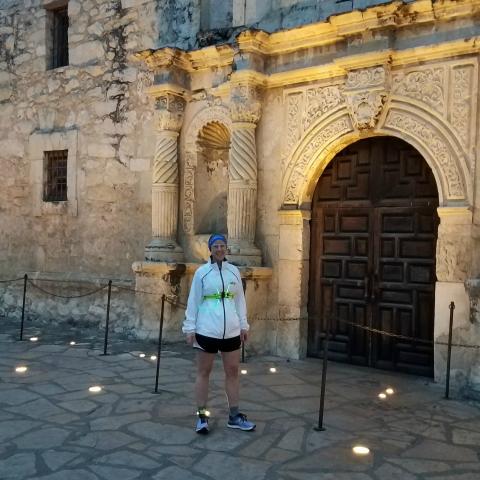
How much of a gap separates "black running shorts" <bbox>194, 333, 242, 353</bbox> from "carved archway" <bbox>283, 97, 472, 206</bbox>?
2836 millimetres

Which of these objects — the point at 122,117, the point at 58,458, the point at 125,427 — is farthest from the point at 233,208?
the point at 58,458

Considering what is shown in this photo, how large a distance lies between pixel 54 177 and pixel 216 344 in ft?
21.0

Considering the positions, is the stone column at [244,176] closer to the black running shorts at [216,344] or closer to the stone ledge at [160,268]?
the stone ledge at [160,268]

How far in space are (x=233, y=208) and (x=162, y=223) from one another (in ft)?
4.15

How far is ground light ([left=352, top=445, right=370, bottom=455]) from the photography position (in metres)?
3.85

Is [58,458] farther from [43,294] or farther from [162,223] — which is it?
[43,294]

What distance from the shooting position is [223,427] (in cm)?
430

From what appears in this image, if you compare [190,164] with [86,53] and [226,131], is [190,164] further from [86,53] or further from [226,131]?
[86,53]

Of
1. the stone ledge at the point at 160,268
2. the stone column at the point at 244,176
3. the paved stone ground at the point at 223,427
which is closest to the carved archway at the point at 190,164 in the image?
the stone ledge at the point at 160,268

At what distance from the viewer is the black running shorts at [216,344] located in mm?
4129

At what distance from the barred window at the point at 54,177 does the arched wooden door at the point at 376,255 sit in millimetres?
4635

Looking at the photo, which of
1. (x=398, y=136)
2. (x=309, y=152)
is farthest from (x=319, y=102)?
(x=398, y=136)

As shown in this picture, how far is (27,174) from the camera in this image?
9.65 m

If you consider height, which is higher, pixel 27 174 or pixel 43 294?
pixel 27 174
